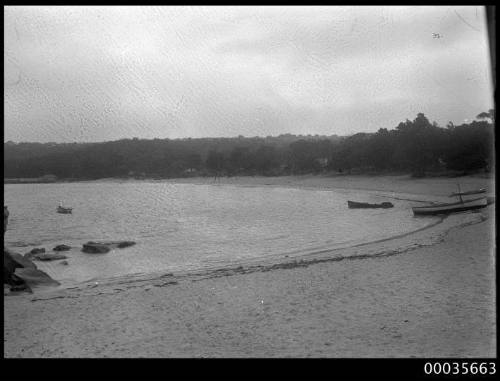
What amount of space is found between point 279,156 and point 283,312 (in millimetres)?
75115

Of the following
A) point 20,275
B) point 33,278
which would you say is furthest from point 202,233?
point 20,275

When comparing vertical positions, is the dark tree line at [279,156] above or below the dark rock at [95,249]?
above

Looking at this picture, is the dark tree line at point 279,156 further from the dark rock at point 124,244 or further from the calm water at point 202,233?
the dark rock at point 124,244

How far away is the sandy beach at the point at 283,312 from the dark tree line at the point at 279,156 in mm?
30943

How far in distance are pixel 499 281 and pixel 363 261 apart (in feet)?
30.7

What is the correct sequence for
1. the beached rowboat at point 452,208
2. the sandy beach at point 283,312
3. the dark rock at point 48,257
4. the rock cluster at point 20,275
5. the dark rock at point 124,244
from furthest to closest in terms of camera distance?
the beached rowboat at point 452,208 < the dark rock at point 124,244 < the dark rock at point 48,257 < the rock cluster at point 20,275 < the sandy beach at point 283,312

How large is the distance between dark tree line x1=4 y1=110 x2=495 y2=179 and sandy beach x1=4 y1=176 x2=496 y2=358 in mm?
30943

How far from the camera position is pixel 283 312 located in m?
8.02

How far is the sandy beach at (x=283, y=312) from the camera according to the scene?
244 inches

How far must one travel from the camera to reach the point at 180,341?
670 centimetres

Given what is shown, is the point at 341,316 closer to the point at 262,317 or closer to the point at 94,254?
the point at 262,317
